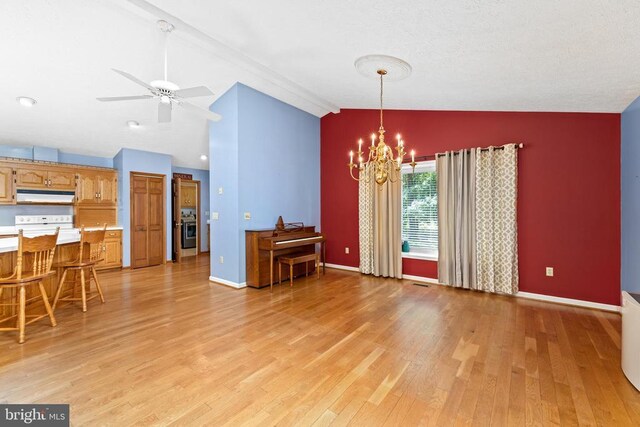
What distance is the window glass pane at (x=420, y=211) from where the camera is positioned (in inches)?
191

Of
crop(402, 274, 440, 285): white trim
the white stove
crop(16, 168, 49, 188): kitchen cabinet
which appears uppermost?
crop(16, 168, 49, 188): kitchen cabinet

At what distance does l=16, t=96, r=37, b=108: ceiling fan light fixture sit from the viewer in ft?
13.1

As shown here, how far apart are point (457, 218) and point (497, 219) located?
53 cm

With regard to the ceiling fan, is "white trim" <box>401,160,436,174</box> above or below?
below

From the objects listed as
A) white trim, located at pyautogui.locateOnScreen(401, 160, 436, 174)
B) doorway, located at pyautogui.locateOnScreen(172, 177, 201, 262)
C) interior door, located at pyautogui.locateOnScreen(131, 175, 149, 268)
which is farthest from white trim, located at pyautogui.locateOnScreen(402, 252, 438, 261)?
interior door, located at pyautogui.locateOnScreen(131, 175, 149, 268)

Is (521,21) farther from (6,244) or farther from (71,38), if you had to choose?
(6,244)

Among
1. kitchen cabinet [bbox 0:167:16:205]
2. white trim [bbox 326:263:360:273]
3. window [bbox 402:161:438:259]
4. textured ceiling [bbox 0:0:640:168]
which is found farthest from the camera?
white trim [bbox 326:263:360:273]

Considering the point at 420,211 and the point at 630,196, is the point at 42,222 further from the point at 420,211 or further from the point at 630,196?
the point at 630,196

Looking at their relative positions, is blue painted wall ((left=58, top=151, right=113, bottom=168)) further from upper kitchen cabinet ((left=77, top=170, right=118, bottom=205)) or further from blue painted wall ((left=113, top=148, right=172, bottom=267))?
upper kitchen cabinet ((left=77, top=170, right=118, bottom=205))

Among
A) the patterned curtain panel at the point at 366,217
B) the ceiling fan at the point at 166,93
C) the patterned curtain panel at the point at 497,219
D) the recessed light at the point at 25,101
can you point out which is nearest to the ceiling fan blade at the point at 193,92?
the ceiling fan at the point at 166,93

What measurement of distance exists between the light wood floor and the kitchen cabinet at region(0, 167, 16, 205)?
2.82 metres

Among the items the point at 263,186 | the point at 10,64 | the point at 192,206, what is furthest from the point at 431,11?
the point at 192,206

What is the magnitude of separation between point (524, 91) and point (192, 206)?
7246mm

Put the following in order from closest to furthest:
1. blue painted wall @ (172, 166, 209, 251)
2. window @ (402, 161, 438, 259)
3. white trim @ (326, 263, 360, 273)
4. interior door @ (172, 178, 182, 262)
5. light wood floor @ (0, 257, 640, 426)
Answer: light wood floor @ (0, 257, 640, 426)
window @ (402, 161, 438, 259)
white trim @ (326, 263, 360, 273)
interior door @ (172, 178, 182, 262)
blue painted wall @ (172, 166, 209, 251)
